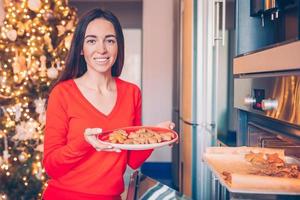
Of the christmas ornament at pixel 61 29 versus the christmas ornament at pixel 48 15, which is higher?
the christmas ornament at pixel 48 15

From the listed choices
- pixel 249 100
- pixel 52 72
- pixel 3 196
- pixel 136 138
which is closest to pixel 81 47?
pixel 136 138

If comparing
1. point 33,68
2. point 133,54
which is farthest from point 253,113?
point 133,54

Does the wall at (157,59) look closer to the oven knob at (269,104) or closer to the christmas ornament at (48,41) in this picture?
the christmas ornament at (48,41)

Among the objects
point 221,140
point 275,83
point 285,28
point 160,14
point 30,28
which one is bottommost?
point 221,140

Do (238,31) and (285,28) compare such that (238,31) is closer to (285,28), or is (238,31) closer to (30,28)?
(285,28)

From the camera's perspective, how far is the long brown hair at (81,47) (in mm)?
1410

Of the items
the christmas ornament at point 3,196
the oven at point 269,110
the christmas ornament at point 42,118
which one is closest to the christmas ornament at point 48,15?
the christmas ornament at point 42,118

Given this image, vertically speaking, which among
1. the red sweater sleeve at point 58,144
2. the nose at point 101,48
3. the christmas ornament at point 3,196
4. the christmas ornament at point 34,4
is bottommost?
the christmas ornament at point 3,196

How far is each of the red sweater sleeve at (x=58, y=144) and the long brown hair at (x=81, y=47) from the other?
0.41 feet

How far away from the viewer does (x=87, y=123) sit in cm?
139

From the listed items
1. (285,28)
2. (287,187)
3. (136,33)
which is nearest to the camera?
(287,187)

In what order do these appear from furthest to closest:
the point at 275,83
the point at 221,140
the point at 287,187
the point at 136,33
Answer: the point at 136,33
the point at 221,140
the point at 275,83
the point at 287,187

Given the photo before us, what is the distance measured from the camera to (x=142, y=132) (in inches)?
56.4

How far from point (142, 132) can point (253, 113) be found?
38cm
